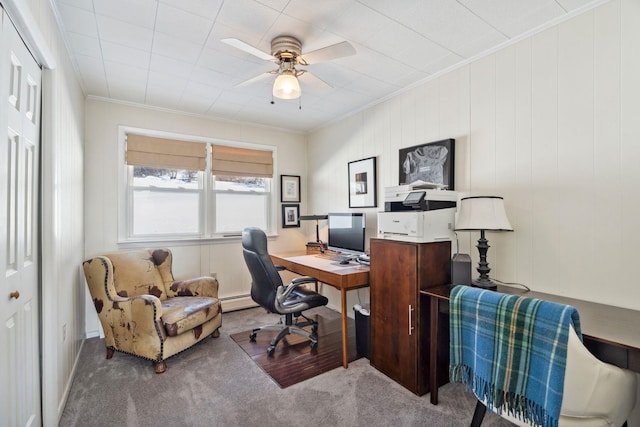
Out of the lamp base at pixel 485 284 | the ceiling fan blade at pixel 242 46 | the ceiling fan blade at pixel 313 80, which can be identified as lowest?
the lamp base at pixel 485 284

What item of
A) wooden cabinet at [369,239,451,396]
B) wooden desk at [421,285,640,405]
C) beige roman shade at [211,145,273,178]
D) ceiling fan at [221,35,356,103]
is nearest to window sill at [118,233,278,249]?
beige roman shade at [211,145,273,178]

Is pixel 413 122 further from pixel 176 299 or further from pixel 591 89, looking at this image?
pixel 176 299

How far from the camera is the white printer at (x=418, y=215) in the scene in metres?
2.13

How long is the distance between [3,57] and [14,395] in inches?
57.1

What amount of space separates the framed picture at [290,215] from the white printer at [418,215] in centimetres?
213

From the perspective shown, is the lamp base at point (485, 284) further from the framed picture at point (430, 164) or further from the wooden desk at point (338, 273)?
the wooden desk at point (338, 273)

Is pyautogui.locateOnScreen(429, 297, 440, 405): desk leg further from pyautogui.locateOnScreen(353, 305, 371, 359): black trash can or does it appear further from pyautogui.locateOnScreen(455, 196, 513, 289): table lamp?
pyautogui.locateOnScreen(353, 305, 371, 359): black trash can

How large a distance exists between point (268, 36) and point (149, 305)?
219 centimetres

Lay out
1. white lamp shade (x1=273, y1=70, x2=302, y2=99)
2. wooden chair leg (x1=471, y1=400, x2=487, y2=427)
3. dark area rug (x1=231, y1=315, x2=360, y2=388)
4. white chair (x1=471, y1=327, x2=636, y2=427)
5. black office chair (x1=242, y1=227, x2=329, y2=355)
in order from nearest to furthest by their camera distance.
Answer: white chair (x1=471, y1=327, x2=636, y2=427)
wooden chair leg (x1=471, y1=400, x2=487, y2=427)
white lamp shade (x1=273, y1=70, x2=302, y2=99)
dark area rug (x1=231, y1=315, x2=360, y2=388)
black office chair (x1=242, y1=227, x2=329, y2=355)

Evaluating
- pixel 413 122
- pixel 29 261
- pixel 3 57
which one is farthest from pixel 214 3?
pixel 413 122

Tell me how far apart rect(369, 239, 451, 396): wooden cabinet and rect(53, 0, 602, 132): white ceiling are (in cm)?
144

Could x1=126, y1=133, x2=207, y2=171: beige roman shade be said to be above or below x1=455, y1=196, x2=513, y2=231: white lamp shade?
above

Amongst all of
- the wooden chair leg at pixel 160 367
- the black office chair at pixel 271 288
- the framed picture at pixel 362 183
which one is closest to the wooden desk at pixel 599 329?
the black office chair at pixel 271 288

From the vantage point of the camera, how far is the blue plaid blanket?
3.88 ft
